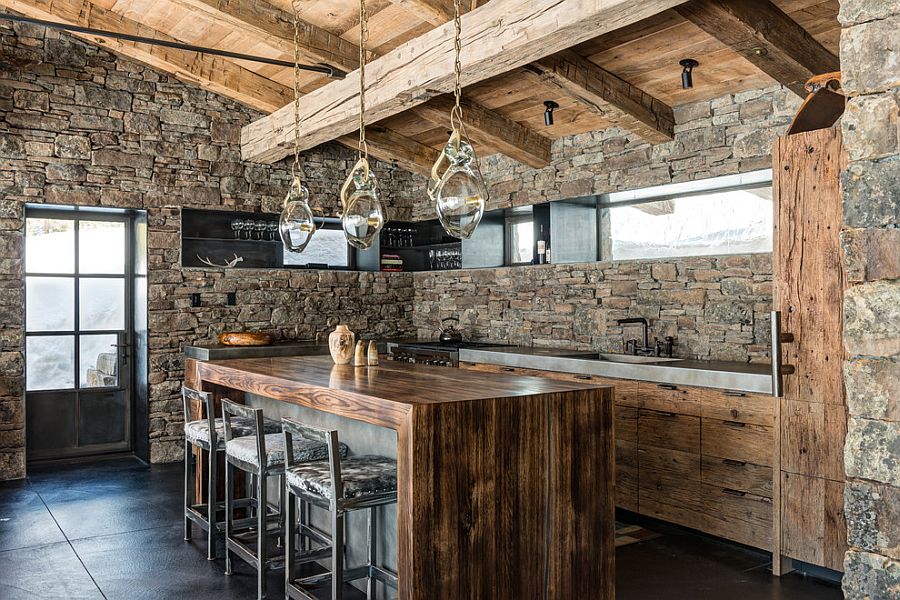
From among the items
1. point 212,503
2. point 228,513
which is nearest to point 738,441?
point 228,513

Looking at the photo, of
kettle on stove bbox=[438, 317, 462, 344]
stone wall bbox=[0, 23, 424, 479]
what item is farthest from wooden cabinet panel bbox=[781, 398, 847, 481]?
stone wall bbox=[0, 23, 424, 479]

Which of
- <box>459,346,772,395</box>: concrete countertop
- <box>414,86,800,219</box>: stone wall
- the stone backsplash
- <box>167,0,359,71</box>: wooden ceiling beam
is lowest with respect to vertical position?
<box>459,346,772,395</box>: concrete countertop

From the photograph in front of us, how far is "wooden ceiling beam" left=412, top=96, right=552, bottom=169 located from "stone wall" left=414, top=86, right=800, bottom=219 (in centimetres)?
15

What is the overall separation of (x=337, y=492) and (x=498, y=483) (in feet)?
2.07

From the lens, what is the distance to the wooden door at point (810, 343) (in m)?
3.59

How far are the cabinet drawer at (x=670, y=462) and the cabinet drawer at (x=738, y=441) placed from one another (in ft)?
0.38

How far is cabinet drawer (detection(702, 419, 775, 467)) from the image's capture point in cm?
406

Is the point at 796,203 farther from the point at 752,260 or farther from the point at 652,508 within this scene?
the point at 652,508

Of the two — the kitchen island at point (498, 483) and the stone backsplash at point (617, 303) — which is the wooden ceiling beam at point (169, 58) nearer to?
the stone backsplash at point (617, 303)

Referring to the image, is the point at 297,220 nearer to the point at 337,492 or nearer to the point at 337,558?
the point at 337,492

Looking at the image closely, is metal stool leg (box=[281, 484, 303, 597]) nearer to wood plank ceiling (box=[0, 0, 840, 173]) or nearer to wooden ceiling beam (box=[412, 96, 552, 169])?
wood plank ceiling (box=[0, 0, 840, 173])

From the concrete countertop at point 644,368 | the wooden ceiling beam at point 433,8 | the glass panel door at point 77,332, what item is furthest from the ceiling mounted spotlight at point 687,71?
the glass panel door at point 77,332

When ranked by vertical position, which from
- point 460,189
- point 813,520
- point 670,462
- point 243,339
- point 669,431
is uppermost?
point 460,189

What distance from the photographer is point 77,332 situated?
665 cm
